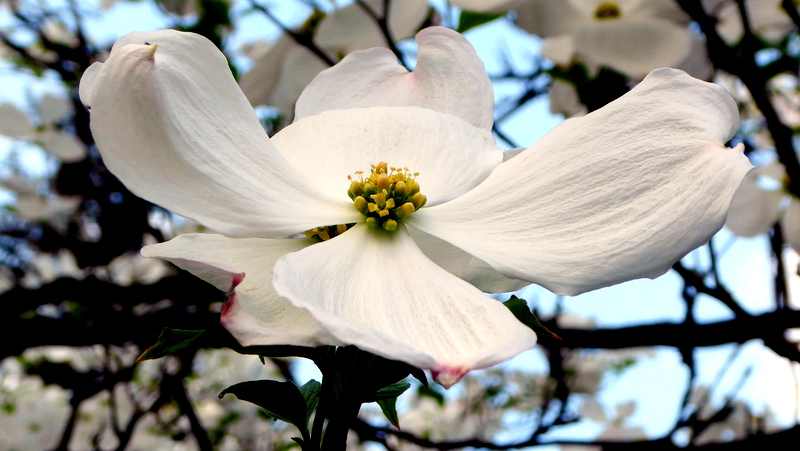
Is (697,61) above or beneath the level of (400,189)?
beneath

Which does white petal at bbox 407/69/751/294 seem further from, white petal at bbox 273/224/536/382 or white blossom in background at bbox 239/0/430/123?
white blossom in background at bbox 239/0/430/123

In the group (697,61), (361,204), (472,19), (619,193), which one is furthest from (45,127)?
(619,193)

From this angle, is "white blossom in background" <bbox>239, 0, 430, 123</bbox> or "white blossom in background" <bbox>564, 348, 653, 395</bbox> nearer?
"white blossom in background" <bbox>239, 0, 430, 123</bbox>

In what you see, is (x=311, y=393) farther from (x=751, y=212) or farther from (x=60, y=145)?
(x=60, y=145)

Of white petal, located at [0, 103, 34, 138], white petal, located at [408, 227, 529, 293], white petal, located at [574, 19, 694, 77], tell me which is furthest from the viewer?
white petal, located at [0, 103, 34, 138]

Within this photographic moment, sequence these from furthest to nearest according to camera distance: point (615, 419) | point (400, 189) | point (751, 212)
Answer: point (615, 419) → point (751, 212) → point (400, 189)

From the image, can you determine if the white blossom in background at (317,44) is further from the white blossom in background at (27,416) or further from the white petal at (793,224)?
the white blossom in background at (27,416)

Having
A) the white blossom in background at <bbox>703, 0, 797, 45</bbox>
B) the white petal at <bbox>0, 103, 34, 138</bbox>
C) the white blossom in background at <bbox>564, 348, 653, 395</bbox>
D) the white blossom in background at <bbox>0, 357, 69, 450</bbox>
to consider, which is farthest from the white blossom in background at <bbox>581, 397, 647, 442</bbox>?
the white petal at <bbox>0, 103, 34, 138</bbox>
